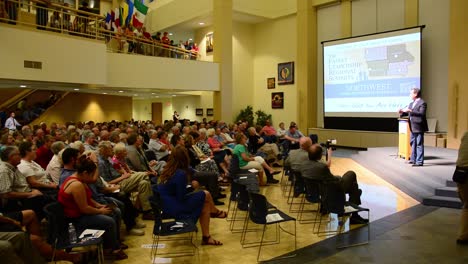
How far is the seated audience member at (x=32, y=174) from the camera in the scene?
14.9 feet

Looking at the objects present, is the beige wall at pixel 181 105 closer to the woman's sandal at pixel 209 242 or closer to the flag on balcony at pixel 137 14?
the flag on balcony at pixel 137 14

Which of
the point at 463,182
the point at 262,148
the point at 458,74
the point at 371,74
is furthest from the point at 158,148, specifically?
Result: the point at 371,74

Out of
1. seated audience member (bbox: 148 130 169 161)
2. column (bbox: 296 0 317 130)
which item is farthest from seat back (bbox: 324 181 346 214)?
column (bbox: 296 0 317 130)

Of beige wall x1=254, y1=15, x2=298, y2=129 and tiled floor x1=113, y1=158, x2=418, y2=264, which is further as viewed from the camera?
beige wall x1=254, y1=15, x2=298, y2=129

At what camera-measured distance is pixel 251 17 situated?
706 inches

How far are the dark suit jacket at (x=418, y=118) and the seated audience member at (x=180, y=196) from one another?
510cm

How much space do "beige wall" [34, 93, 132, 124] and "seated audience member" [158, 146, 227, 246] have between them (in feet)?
44.2

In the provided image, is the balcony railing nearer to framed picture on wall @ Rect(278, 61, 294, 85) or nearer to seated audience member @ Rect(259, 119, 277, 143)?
seated audience member @ Rect(259, 119, 277, 143)

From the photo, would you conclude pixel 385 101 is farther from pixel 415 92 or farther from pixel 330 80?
A: pixel 415 92

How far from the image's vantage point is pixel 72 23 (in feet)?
35.0

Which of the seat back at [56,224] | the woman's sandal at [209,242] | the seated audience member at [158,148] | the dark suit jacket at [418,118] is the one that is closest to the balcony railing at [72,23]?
the seated audience member at [158,148]

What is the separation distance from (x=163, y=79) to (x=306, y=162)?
9212 mm

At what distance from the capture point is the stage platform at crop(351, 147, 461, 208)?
619 centimetres

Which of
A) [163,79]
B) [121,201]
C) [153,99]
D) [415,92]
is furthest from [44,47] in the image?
[153,99]
